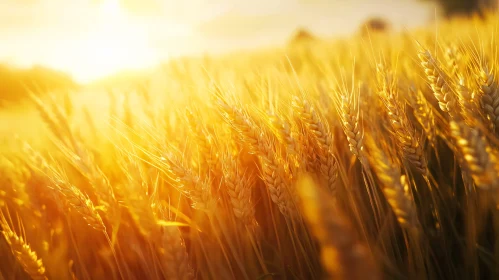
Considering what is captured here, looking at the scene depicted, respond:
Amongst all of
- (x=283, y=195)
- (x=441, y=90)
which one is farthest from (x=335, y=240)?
(x=441, y=90)

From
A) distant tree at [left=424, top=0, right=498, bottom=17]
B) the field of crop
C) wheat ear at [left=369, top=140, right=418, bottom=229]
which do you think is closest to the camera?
wheat ear at [left=369, top=140, right=418, bottom=229]

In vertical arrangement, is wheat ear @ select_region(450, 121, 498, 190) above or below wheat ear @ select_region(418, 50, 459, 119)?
below

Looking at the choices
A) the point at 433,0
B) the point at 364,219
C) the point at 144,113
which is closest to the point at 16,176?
the point at 144,113

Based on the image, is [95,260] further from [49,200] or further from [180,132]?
[180,132]

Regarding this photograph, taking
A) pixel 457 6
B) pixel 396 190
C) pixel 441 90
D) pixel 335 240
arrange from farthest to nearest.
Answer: pixel 457 6 → pixel 441 90 → pixel 396 190 → pixel 335 240

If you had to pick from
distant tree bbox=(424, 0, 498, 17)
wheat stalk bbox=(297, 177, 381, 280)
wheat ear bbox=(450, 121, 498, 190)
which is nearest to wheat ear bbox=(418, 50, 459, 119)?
wheat ear bbox=(450, 121, 498, 190)

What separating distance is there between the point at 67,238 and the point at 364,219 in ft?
3.76

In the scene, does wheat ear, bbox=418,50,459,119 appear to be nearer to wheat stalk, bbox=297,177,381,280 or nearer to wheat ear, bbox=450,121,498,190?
wheat ear, bbox=450,121,498,190

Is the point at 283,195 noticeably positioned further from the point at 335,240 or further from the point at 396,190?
the point at 335,240

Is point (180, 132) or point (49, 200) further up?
point (180, 132)

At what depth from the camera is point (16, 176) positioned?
144cm

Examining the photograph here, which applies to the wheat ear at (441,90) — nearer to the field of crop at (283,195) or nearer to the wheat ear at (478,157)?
the field of crop at (283,195)

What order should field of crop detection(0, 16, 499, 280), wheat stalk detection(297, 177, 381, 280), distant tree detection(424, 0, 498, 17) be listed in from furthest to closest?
distant tree detection(424, 0, 498, 17)
field of crop detection(0, 16, 499, 280)
wheat stalk detection(297, 177, 381, 280)

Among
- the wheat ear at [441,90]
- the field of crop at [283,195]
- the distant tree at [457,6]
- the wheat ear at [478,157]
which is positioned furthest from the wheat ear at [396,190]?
the distant tree at [457,6]
